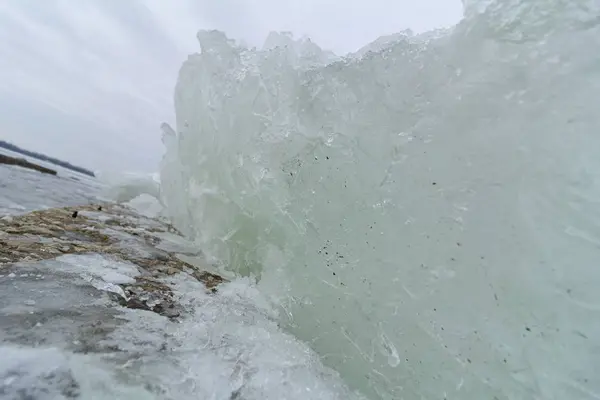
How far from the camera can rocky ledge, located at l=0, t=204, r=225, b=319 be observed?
2545 millimetres

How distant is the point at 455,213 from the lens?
249 centimetres

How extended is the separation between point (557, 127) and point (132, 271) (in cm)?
310

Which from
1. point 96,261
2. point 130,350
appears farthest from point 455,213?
point 96,261

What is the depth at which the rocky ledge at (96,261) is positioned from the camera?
8.35ft

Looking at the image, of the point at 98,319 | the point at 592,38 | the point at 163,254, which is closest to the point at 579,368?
the point at 592,38

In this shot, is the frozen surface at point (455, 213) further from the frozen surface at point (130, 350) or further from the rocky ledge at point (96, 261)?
the rocky ledge at point (96, 261)

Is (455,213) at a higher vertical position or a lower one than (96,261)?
higher

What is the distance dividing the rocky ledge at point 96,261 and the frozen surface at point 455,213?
3.10 feet

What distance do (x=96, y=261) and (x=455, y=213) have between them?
2.71 metres

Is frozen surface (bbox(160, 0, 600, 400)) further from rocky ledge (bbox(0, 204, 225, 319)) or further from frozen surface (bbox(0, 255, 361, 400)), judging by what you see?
rocky ledge (bbox(0, 204, 225, 319))

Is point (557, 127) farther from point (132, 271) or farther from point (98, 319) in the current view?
point (132, 271)

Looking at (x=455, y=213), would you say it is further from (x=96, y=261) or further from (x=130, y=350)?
(x=96, y=261)

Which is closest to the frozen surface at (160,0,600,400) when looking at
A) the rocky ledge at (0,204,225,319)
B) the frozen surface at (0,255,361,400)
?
the frozen surface at (0,255,361,400)

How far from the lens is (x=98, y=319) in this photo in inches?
82.4
